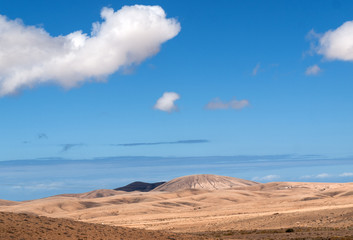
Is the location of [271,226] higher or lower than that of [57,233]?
lower

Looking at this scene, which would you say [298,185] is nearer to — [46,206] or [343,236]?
[46,206]

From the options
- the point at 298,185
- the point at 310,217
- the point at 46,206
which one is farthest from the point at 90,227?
the point at 298,185

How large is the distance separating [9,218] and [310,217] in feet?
136

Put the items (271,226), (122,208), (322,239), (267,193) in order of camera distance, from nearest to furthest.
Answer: (322,239), (271,226), (122,208), (267,193)

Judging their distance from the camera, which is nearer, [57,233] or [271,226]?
[57,233]

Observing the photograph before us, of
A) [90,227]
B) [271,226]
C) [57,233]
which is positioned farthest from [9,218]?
[271,226]

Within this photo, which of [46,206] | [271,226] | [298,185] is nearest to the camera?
[271,226]

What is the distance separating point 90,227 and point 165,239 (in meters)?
5.96

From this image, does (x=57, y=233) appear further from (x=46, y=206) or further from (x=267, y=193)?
(x=267, y=193)

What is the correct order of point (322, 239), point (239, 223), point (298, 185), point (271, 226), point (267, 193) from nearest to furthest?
point (322, 239), point (271, 226), point (239, 223), point (267, 193), point (298, 185)

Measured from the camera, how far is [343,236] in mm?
42625

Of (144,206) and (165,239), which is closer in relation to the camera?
(165,239)

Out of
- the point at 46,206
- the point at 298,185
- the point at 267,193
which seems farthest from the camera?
the point at 298,185

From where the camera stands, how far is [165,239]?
37531 mm
